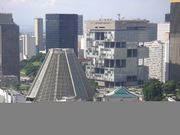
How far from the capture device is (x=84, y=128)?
1.19 meters

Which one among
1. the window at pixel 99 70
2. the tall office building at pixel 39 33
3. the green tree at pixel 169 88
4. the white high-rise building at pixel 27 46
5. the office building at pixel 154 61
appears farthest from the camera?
the tall office building at pixel 39 33

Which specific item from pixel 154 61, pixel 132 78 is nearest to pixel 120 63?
pixel 132 78

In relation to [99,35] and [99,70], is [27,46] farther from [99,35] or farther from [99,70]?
[99,70]

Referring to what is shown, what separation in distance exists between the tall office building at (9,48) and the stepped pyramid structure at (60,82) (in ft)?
15.1

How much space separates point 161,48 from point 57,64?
6347 millimetres

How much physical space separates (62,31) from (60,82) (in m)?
8.66

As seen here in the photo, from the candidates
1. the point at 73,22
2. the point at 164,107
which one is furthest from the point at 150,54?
the point at 164,107

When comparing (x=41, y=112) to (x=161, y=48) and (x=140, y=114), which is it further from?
(x=161, y=48)

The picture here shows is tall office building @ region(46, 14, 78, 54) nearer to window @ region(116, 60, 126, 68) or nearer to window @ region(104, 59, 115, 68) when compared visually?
window @ region(104, 59, 115, 68)

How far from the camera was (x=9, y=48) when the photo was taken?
37.2 ft

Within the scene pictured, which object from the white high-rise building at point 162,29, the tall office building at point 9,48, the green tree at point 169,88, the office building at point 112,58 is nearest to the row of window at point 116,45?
the office building at point 112,58

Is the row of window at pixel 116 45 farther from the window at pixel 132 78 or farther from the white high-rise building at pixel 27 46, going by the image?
the white high-rise building at pixel 27 46

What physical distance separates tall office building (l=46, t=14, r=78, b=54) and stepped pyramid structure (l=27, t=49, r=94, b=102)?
767 centimetres

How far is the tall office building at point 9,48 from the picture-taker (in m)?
10.9
